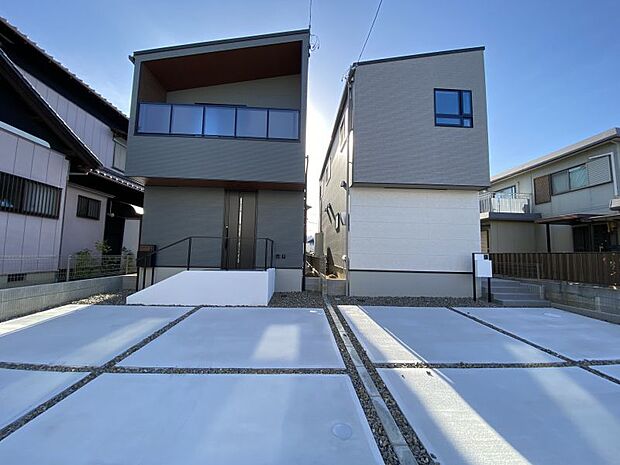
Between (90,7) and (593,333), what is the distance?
1266 centimetres

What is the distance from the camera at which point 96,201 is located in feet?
32.2

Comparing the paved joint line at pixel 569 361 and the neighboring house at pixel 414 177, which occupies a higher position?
the neighboring house at pixel 414 177

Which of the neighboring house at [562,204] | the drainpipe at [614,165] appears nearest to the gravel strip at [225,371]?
the neighboring house at [562,204]

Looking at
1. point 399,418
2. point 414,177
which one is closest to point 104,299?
point 399,418

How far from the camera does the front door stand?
27.7 ft

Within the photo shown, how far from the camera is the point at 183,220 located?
834 centimetres

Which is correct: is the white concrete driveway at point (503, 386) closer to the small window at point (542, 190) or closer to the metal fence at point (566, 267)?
the metal fence at point (566, 267)

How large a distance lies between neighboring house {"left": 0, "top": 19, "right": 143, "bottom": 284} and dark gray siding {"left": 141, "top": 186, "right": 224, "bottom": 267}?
2.22 meters

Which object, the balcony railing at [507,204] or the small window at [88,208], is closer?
the small window at [88,208]

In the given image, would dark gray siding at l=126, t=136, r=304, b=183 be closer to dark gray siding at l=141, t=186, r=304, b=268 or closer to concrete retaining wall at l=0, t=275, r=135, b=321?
dark gray siding at l=141, t=186, r=304, b=268

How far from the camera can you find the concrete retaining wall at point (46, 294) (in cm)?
518

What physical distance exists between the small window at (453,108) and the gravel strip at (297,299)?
609cm

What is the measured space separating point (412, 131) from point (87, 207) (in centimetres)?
1049

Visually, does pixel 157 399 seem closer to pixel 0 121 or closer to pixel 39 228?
pixel 39 228
